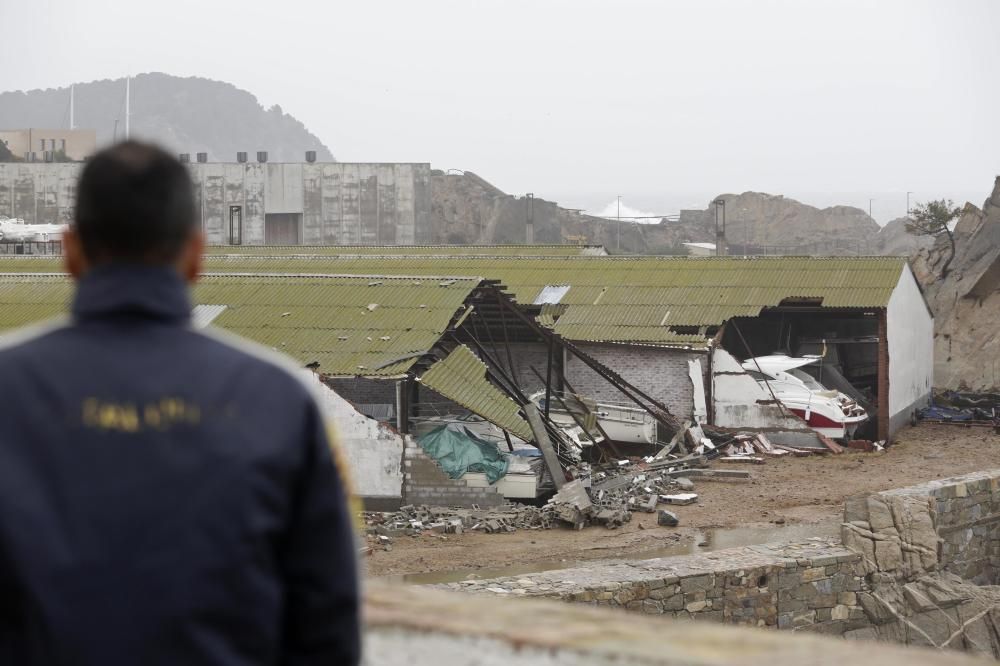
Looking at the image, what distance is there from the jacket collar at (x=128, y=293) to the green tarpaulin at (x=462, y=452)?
19003mm

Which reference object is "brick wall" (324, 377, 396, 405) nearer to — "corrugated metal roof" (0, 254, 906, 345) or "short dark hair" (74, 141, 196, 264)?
"corrugated metal roof" (0, 254, 906, 345)

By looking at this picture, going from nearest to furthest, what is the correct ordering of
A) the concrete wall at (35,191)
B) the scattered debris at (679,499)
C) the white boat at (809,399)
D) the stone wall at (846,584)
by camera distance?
the stone wall at (846,584) → the scattered debris at (679,499) → the white boat at (809,399) → the concrete wall at (35,191)

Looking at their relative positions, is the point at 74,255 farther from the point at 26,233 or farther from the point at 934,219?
the point at 26,233

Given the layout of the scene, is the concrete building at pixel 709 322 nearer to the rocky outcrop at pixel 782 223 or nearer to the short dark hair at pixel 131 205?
the short dark hair at pixel 131 205

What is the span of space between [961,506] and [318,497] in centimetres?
1667

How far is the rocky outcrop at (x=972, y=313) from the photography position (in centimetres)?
3606

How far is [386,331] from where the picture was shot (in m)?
23.9

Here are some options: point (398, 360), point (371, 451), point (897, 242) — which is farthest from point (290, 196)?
point (371, 451)

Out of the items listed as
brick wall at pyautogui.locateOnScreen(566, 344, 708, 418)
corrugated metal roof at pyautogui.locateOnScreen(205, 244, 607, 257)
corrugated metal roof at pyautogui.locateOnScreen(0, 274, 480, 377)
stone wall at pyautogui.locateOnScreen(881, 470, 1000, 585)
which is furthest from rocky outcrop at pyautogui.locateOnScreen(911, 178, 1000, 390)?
stone wall at pyautogui.locateOnScreen(881, 470, 1000, 585)

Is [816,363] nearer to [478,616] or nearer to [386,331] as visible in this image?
[386,331]

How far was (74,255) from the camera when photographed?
8.54ft

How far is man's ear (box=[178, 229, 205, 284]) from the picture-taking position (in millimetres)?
2592

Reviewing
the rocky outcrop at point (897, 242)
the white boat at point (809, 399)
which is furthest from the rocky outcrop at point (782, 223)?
the white boat at point (809, 399)

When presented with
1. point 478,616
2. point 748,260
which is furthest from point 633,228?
point 478,616
